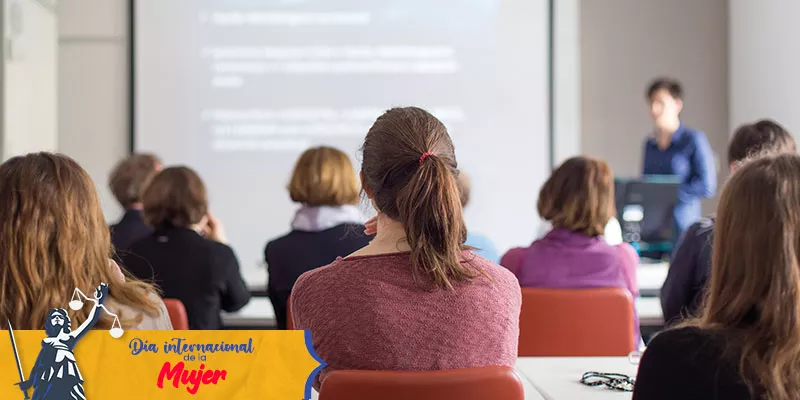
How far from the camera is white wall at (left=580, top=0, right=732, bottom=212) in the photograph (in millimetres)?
6188

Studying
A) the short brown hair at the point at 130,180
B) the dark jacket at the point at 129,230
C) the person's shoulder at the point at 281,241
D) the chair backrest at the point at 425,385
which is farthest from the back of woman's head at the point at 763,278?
the short brown hair at the point at 130,180

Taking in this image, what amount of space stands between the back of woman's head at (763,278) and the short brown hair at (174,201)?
2.09 m

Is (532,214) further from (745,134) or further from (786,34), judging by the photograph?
(745,134)

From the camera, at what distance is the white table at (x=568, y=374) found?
163cm

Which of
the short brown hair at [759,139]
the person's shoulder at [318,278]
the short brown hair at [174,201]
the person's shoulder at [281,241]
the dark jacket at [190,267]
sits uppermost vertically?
the short brown hair at [759,139]

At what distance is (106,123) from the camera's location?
562cm

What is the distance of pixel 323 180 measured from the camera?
3.00m

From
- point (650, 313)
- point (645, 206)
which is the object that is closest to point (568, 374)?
point (650, 313)

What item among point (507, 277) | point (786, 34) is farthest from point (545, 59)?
point (507, 277)

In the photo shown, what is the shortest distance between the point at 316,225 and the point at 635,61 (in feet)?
12.9

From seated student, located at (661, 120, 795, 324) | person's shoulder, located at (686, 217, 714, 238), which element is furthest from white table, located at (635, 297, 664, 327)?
person's shoulder, located at (686, 217, 714, 238)

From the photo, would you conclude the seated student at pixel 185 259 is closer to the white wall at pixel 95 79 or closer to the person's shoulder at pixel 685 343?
the person's shoulder at pixel 685 343

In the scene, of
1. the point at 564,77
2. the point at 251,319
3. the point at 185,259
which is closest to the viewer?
the point at 185,259

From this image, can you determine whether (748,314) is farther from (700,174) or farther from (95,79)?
(95,79)
